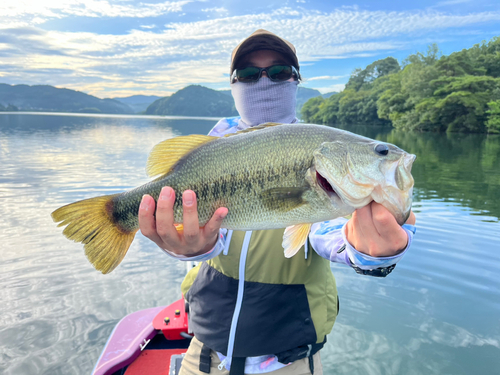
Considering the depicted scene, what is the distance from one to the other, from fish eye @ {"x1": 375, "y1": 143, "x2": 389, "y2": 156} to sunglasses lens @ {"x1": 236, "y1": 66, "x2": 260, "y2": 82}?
5.65ft

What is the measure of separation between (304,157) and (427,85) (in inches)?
2720

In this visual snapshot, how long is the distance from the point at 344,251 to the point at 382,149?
68cm

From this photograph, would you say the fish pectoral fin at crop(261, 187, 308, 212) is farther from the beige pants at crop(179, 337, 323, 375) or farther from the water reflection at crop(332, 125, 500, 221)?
the water reflection at crop(332, 125, 500, 221)

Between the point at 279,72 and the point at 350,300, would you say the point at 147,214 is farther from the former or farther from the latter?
the point at 350,300

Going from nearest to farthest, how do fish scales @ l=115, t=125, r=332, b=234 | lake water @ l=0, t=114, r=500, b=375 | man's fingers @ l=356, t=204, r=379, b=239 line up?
man's fingers @ l=356, t=204, r=379, b=239 < fish scales @ l=115, t=125, r=332, b=234 < lake water @ l=0, t=114, r=500, b=375

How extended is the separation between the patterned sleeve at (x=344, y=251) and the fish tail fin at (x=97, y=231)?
1341 mm

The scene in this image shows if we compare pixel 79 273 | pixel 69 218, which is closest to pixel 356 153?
pixel 69 218

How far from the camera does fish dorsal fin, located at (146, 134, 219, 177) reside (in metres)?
2.31

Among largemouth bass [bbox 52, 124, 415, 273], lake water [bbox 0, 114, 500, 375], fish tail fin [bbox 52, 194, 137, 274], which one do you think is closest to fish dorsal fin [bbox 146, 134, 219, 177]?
largemouth bass [bbox 52, 124, 415, 273]

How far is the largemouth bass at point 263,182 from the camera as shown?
1.98 metres

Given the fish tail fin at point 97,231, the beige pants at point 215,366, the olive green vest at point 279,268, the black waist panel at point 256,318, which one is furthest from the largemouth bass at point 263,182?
the beige pants at point 215,366

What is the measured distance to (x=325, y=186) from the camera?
2.07 meters

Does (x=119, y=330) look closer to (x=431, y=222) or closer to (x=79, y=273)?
(x=79, y=273)

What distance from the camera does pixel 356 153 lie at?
6.77ft
